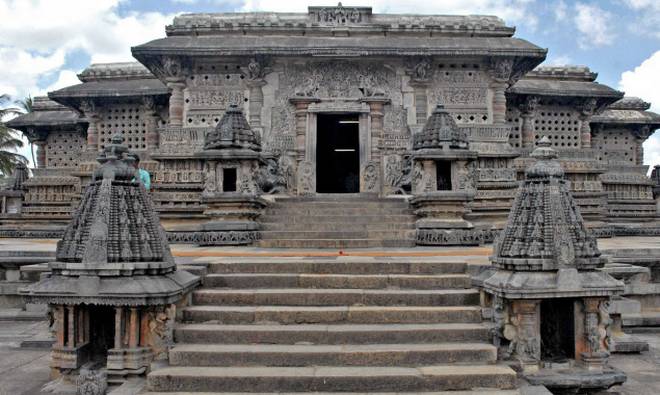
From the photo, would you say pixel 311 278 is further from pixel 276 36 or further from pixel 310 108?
pixel 276 36

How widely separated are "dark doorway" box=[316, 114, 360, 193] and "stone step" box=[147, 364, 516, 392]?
15.9 metres

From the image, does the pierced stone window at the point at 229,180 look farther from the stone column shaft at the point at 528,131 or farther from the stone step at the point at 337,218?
the stone column shaft at the point at 528,131

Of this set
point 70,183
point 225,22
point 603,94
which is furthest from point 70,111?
point 603,94

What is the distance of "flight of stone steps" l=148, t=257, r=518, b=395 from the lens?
4.80 m

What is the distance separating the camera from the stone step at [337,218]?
11.4m

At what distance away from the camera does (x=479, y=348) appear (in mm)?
5195

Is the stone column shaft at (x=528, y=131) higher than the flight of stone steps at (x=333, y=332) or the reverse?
higher

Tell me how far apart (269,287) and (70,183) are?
1538 cm

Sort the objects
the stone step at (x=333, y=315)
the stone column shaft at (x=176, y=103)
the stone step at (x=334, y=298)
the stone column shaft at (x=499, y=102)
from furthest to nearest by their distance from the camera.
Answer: the stone column shaft at (x=499, y=102) < the stone column shaft at (x=176, y=103) < the stone step at (x=334, y=298) < the stone step at (x=333, y=315)

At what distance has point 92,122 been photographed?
19578mm

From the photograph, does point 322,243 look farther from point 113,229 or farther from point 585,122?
point 585,122

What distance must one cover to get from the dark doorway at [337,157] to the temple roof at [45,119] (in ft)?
32.1

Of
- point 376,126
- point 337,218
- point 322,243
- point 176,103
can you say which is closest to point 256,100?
point 176,103

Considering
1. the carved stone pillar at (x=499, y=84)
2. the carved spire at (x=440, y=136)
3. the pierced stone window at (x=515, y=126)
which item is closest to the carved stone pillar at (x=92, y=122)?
the carved spire at (x=440, y=136)
